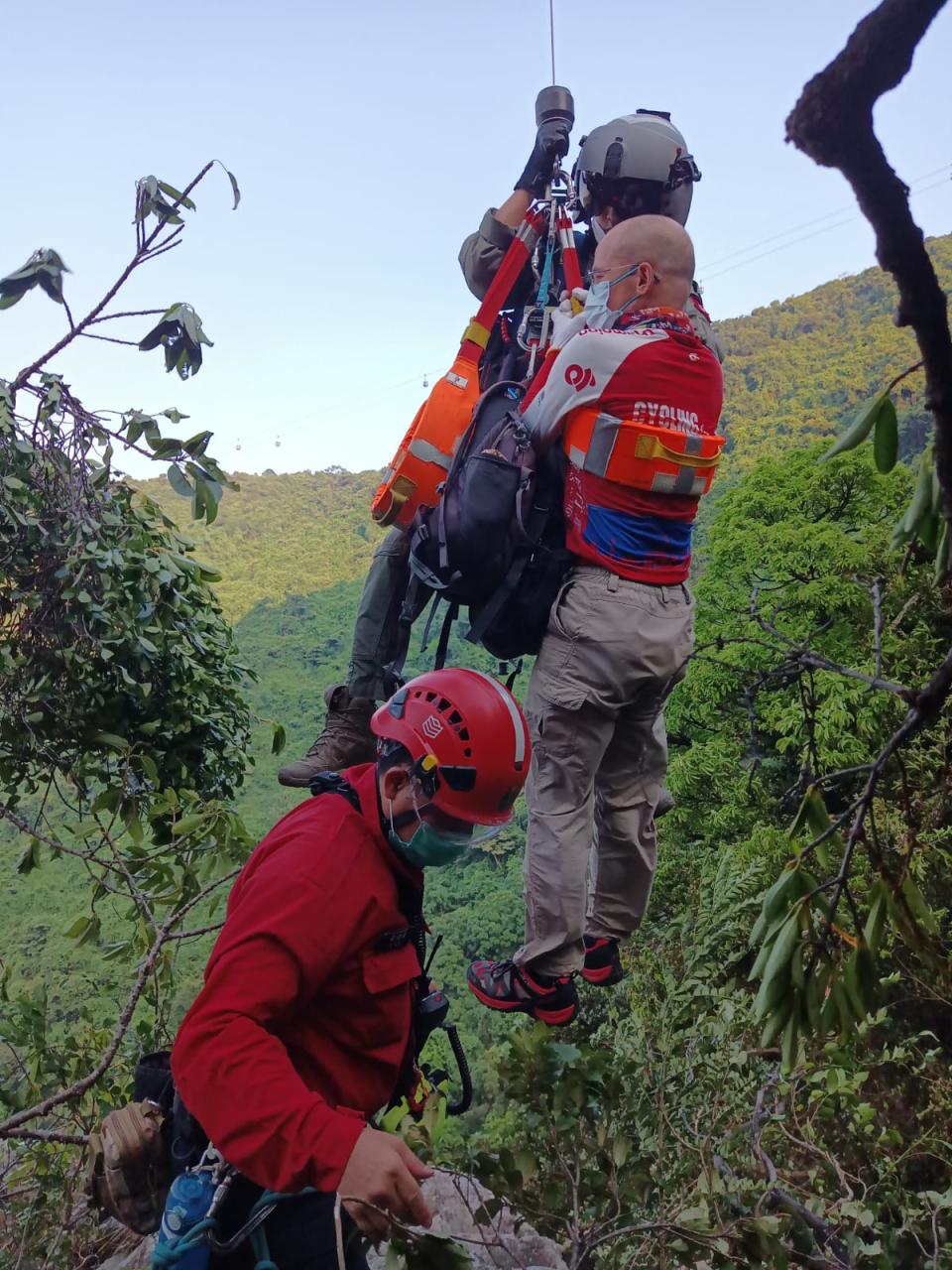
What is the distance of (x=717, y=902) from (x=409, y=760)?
1.49m

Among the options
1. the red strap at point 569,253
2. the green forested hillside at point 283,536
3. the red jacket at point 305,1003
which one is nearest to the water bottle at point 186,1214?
the red jacket at point 305,1003

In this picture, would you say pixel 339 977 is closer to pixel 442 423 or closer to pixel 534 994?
pixel 534 994

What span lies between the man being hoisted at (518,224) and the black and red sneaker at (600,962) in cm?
67

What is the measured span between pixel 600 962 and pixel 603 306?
2059 mm

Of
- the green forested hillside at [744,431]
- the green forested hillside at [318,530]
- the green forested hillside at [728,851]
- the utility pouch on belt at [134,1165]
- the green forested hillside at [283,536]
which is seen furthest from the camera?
the green forested hillside at [744,431]

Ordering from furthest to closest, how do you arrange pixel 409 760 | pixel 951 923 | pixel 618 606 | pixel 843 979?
pixel 951 923 < pixel 618 606 < pixel 409 760 < pixel 843 979

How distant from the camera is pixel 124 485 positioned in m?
3.22

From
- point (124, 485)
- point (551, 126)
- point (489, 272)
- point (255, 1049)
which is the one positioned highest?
point (551, 126)

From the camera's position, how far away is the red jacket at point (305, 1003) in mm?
1441

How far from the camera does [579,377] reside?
105 inches

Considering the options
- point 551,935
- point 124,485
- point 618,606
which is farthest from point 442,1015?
point 124,485

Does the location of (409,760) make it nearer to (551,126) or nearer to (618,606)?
(618,606)

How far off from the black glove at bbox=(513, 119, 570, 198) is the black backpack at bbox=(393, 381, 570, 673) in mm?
815

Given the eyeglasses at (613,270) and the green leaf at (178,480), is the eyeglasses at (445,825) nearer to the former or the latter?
the green leaf at (178,480)
